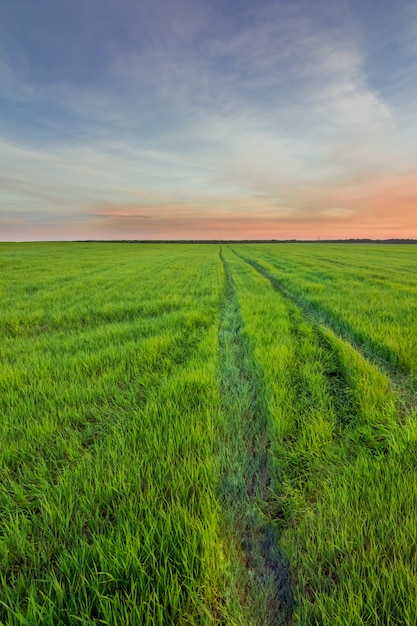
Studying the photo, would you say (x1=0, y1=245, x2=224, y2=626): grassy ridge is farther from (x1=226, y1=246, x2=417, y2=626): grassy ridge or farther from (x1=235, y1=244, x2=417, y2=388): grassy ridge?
(x1=235, y1=244, x2=417, y2=388): grassy ridge

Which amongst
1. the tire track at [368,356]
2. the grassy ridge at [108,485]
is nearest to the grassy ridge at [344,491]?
the tire track at [368,356]

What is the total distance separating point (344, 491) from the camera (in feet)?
6.49

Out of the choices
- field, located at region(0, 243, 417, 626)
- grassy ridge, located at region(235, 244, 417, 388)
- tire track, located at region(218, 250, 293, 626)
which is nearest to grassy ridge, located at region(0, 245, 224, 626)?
field, located at region(0, 243, 417, 626)

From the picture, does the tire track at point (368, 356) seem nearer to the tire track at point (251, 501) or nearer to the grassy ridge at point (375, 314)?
the grassy ridge at point (375, 314)

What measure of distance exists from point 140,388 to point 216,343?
6.73ft

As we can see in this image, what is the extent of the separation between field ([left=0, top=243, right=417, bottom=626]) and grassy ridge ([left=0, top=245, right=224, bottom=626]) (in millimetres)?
13

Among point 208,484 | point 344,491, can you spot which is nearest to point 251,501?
point 208,484

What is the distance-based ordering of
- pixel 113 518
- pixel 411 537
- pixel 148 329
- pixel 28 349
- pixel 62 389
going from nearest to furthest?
1. pixel 411 537
2. pixel 113 518
3. pixel 62 389
4. pixel 28 349
5. pixel 148 329

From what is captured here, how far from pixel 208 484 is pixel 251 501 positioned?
356mm

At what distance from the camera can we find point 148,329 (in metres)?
6.08

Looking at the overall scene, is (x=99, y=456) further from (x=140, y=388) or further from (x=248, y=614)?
(x=248, y=614)

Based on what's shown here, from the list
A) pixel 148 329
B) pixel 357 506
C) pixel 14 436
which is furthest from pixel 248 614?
pixel 148 329

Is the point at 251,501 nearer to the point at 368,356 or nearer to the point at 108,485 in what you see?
the point at 108,485

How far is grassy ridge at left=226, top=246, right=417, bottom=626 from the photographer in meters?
1.35
